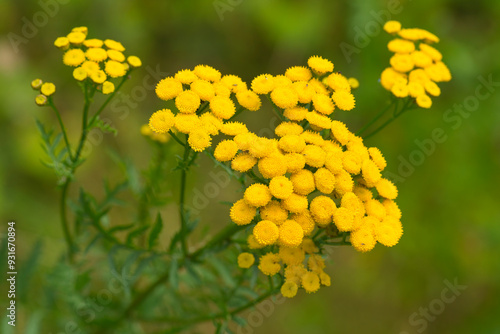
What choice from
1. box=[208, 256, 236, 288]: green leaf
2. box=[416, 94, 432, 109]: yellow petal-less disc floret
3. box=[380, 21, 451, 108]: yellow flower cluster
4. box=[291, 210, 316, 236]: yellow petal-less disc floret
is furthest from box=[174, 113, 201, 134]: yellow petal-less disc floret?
box=[416, 94, 432, 109]: yellow petal-less disc floret

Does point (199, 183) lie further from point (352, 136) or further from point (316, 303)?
point (352, 136)

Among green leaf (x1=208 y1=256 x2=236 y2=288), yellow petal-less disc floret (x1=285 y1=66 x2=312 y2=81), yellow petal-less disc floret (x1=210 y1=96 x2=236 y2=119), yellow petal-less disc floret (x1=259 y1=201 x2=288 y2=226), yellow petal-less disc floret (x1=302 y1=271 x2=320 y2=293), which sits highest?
yellow petal-less disc floret (x1=285 y1=66 x2=312 y2=81)

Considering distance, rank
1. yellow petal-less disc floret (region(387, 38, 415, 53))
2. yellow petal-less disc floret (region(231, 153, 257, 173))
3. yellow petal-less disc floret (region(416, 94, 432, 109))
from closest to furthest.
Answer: yellow petal-less disc floret (region(231, 153, 257, 173)) < yellow petal-less disc floret (region(416, 94, 432, 109)) < yellow petal-less disc floret (region(387, 38, 415, 53))

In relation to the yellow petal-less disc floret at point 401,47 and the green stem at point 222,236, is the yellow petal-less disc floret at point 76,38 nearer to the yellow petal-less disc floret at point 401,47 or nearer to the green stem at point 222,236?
the green stem at point 222,236

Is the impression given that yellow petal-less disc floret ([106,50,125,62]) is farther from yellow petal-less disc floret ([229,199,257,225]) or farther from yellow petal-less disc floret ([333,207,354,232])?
yellow petal-less disc floret ([333,207,354,232])

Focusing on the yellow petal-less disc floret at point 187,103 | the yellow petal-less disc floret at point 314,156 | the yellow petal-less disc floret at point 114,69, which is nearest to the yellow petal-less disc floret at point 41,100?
the yellow petal-less disc floret at point 114,69
